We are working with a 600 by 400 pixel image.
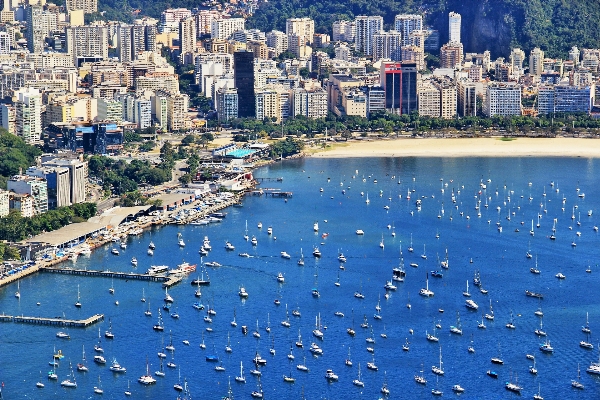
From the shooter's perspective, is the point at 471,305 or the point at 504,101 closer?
the point at 471,305

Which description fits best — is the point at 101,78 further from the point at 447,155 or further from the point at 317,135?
the point at 447,155

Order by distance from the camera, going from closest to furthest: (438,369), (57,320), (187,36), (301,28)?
(438,369)
(57,320)
(187,36)
(301,28)

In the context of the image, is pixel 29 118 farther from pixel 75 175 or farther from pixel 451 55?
pixel 451 55

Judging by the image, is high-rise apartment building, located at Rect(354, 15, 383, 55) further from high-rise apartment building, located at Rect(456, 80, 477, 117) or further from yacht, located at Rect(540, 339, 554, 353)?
yacht, located at Rect(540, 339, 554, 353)

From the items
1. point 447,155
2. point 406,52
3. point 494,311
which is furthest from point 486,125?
point 494,311

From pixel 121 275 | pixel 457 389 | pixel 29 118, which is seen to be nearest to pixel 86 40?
pixel 29 118

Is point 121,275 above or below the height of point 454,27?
below

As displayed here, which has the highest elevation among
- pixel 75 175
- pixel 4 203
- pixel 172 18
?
pixel 172 18
